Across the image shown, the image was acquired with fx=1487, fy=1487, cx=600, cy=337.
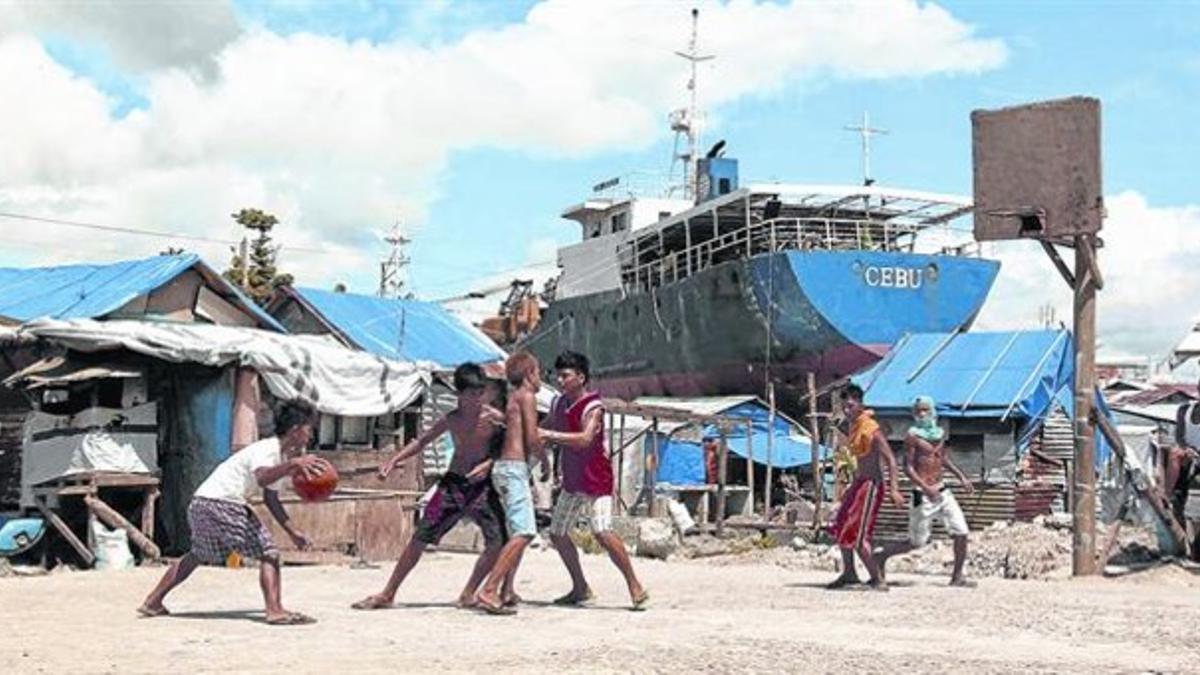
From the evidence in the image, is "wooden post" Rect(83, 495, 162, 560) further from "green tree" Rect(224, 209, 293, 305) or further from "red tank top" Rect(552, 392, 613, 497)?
"green tree" Rect(224, 209, 293, 305)

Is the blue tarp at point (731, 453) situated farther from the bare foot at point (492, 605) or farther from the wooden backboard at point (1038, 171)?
the bare foot at point (492, 605)

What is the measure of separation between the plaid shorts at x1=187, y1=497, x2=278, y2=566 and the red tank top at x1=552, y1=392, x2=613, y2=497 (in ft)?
6.61

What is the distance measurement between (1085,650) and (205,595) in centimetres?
622

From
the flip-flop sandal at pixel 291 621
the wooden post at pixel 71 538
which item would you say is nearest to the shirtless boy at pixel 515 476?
the flip-flop sandal at pixel 291 621

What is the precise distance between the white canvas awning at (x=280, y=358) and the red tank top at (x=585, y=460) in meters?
5.94

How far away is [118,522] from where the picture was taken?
13.8 meters

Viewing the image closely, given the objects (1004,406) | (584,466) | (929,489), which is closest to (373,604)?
(584,466)

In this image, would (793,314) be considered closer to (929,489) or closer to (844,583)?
(929,489)

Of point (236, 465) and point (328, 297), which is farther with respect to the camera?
point (328, 297)

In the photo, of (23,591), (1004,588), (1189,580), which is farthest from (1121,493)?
(23,591)

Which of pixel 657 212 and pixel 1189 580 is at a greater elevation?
pixel 657 212

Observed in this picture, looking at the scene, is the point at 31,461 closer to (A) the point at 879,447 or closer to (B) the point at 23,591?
(B) the point at 23,591

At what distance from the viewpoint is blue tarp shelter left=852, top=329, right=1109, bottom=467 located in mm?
23438

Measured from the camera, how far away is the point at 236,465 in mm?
8781
